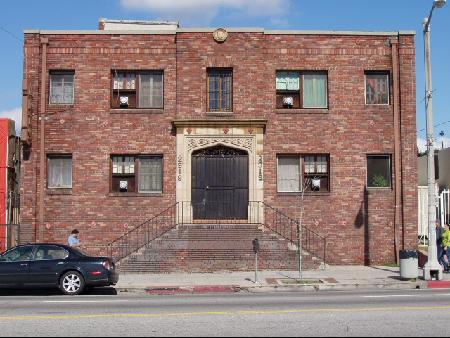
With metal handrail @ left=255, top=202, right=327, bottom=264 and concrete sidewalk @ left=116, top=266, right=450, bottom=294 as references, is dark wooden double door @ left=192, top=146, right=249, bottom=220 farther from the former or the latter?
concrete sidewalk @ left=116, top=266, right=450, bottom=294

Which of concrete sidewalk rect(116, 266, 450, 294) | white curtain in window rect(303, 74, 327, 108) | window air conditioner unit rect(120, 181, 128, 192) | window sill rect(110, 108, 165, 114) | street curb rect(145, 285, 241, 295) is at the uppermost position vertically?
white curtain in window rect(303, 74, 327, 108)

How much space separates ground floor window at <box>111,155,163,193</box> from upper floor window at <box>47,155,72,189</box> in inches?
64.6

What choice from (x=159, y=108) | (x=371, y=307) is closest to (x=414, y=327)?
(x=371, y=307)

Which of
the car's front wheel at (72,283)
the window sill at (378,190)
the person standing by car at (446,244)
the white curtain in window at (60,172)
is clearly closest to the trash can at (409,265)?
the person standing by car at (446,244)

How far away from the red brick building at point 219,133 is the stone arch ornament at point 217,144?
4cm

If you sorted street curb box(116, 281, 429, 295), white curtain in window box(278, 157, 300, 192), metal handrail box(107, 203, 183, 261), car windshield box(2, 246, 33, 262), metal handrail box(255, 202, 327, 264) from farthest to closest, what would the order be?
white curtain in window box(278, 157, 300, 192) → metal handrail box(255, 202, 327, 264) → metal handrail box(107, 203, 183, 261) → street curb box(116, 281, 429, 295) → car windshield box(2, 246, 33, 262)

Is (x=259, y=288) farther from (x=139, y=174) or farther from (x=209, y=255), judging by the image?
(x=139, y=174)

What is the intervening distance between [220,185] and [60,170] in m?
6.00

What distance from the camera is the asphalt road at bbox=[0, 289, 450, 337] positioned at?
9791 millimetres

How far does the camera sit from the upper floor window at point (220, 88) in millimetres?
24141

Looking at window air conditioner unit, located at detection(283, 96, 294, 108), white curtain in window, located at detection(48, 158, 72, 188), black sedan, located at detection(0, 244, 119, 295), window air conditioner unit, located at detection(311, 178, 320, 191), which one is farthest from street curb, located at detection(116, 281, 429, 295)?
window air conditioner unit, located at detection(283, 96, 294, 108)

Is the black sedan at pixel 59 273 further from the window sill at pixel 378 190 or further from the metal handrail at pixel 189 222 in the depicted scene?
the window sill at pixel 378 190

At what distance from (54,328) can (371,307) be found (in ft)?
19.9

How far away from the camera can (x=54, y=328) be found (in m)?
10.1
